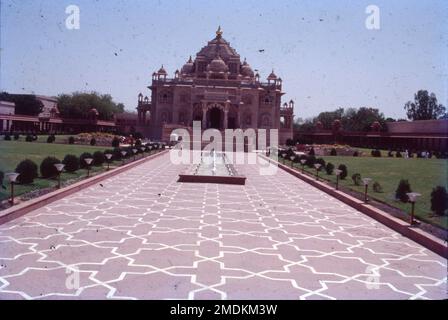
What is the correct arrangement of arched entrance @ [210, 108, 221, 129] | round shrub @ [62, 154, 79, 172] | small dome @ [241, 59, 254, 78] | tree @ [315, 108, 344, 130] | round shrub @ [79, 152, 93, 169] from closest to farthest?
round shrub @ [62, 154, 79, 172] < round shrub @ [79, 152, 93, 169] < arched entrance @ [210, 108, 221, 129] < small dome @ [241, 59, 254, 78] < tree @ [315, 108, 344, 130]

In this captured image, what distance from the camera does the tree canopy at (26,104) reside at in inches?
2446

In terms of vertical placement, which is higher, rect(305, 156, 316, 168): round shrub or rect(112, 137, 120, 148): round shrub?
rect(112, 137, 120, 148): round shrub

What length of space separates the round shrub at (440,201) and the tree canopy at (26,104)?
6086 centimetres

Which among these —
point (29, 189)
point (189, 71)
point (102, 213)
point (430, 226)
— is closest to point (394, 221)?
point (430, 226)

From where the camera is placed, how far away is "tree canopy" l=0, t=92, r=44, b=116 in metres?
62.1

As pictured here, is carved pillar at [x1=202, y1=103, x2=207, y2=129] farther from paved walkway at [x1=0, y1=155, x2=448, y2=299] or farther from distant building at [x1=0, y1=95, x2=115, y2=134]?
paved walkway at [x1=0, y1=155, x2=448, y2=299]

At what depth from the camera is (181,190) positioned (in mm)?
12383

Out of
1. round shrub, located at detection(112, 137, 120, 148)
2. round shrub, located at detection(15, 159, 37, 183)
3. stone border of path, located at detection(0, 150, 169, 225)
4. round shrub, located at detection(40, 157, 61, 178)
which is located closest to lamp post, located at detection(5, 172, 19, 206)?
stone border of path, located at detection(0, 150, 169, 225)

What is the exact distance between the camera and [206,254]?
20.2ft

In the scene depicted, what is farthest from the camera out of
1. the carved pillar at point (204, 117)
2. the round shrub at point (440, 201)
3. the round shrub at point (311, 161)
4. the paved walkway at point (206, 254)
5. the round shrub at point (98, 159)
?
the carved pillar at point (204, 117)

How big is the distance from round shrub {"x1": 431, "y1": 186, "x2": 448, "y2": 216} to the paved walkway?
1206 millimetres

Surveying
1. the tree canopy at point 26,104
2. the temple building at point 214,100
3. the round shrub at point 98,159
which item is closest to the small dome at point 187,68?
the temple building at point 214,100

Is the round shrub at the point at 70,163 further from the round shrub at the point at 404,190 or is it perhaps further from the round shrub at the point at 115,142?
the round shrub at the point at 115,142
